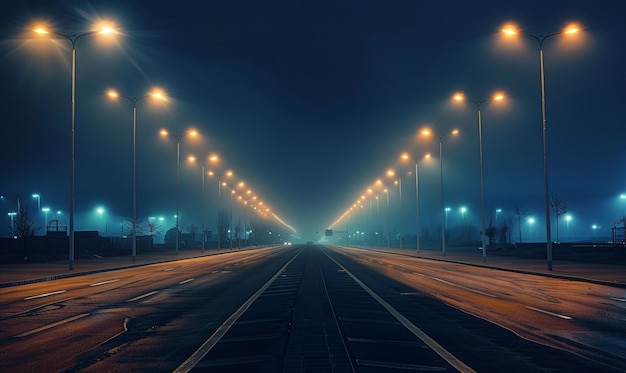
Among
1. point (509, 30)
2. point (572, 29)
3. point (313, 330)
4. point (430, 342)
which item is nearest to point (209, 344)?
point (313, 330)

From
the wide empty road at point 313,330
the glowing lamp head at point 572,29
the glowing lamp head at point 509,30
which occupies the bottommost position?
the wide empty road at point 313,330

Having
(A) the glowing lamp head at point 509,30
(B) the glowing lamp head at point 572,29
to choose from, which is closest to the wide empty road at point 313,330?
(B) the glowing lamp head at point 572,29

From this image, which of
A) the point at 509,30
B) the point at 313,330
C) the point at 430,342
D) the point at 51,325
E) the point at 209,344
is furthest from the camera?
the point at 509,30

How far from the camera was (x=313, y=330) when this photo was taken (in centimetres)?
1264

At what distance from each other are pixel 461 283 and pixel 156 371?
20166 millimetres

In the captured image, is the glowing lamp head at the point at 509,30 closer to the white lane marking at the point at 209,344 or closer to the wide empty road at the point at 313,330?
the wide empty road at the point at 313,330

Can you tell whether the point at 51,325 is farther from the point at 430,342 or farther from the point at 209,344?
the point at 430,342

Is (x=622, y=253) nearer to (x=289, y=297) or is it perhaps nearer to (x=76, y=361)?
(x=289, y=297)

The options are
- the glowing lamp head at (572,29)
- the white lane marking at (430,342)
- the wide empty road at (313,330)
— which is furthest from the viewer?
the glowing lamp head at (572,29)

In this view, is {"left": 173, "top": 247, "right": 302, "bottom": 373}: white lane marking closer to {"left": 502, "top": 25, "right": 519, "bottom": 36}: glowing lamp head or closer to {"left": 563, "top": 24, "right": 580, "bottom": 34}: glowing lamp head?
{"left": 502, "top": 25, "right": 519, "bottom": 36}: glowing lamp head

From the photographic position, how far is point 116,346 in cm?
1098

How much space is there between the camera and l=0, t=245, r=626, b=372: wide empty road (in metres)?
9.45

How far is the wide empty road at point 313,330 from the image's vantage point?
9.45 m

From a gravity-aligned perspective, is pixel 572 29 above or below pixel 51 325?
above
